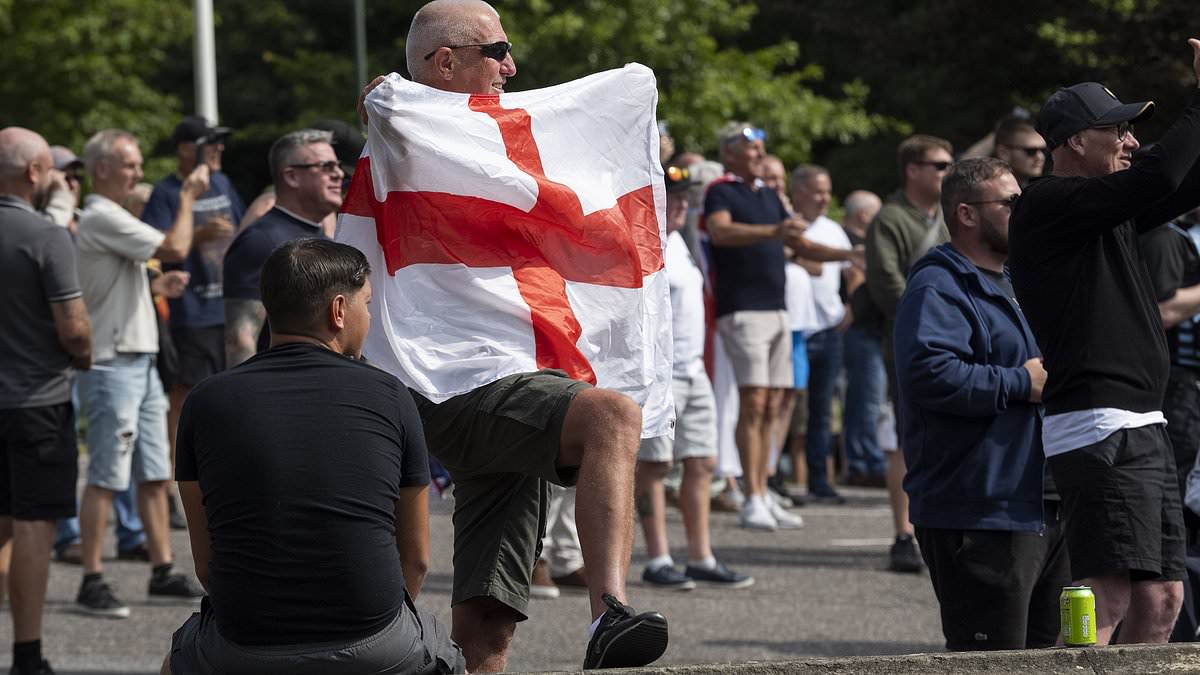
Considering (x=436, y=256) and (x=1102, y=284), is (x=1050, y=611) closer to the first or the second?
(x=1102, y=284)

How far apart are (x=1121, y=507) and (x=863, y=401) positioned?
28.8 ft

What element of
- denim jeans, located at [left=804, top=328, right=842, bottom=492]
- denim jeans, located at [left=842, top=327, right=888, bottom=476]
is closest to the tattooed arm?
denim jeans, located at [left=804, top=328, right=842, bottom=492]

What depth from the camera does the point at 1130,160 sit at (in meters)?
6.03

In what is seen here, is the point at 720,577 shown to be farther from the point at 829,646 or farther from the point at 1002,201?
the point at 1002,201

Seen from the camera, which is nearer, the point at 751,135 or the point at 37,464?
the point at 37,464

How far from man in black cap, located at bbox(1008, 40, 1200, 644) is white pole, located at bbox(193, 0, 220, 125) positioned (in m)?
14.8

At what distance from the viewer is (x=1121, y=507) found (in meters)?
5.77

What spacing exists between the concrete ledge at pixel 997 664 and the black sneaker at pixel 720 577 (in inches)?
192

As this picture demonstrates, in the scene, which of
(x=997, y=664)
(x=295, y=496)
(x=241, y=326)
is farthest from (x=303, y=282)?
(x=241, y=326)

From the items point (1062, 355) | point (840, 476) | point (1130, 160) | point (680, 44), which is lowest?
point (840, 476)

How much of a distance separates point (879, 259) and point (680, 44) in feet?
52.8

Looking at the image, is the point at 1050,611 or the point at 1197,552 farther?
the point at 1197,552

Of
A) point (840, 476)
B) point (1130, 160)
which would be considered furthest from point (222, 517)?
point (840, 476)

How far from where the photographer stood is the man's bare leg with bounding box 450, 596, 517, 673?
19.1 ft
